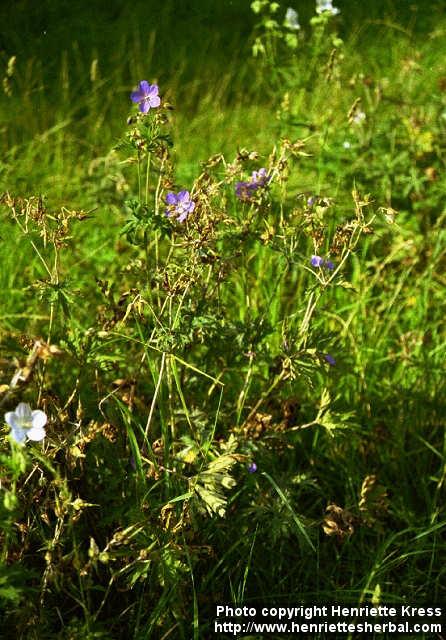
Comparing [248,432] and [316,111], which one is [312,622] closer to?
[248,432]

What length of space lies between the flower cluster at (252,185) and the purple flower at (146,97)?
314mm

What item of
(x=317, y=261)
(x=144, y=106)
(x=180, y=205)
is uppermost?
(x=144, y=106)

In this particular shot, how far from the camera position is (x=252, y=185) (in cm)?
185

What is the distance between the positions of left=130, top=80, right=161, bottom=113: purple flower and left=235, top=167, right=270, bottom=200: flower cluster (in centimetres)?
31

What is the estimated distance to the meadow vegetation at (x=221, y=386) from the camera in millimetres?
1584

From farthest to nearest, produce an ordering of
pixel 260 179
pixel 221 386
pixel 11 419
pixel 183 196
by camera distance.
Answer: pixel 221 386, pixel 260 179, pixel 183 196, pixel 11 419

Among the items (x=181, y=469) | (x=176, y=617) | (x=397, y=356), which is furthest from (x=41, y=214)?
(x=397, y=356)

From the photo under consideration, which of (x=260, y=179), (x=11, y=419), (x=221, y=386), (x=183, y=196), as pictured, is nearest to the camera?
(x=11, y=419)

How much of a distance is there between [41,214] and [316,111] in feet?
7.27

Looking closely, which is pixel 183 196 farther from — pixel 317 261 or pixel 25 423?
pixel 25 423

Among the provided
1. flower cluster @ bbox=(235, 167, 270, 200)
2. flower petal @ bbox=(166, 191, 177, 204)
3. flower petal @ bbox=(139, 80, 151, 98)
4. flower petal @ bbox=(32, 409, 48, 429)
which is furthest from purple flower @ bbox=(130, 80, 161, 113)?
flower petal @ bbox=(32, 409, 48, 429)

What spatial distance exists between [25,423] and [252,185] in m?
0.86

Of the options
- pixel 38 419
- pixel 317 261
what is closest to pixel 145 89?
pixel 317 261

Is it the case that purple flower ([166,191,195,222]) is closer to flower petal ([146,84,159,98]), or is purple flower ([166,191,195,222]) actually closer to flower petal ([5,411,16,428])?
flower petal ([146,84,159,98])
